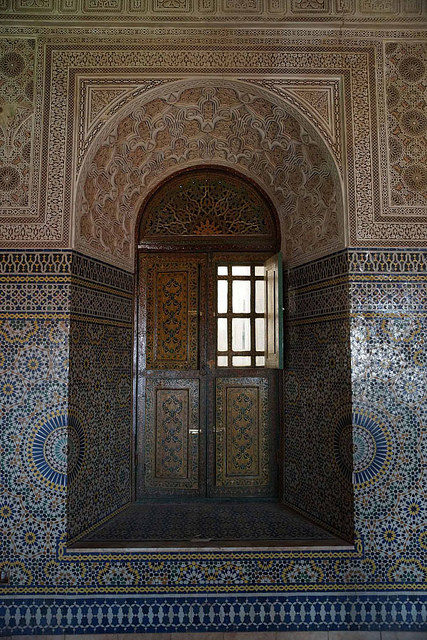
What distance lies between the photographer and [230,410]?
13.7 ft

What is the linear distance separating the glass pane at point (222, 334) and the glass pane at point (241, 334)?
8 cm

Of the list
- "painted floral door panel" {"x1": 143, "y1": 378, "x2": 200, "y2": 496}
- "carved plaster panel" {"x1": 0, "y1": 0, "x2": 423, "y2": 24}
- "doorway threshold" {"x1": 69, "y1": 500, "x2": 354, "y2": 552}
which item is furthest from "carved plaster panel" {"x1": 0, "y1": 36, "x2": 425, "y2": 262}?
"doorway threshold" {"x1": 69, "y1": 500, "x2": 354, "y2": 552}

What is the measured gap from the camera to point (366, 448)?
10.4ft

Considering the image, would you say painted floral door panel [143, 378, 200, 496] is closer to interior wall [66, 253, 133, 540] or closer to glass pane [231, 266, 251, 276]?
interior wall [66, 253, 133, 540]

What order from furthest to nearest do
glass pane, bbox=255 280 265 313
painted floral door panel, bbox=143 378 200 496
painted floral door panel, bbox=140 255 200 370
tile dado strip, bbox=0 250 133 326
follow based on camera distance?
glass pane, bbox=255 280 265 313 → painted floral door panel, bbox=140 255 200 370 → painted floral door panel, bbox=143 378 200 496 → tile dado strip, bbox=0 250 133 326

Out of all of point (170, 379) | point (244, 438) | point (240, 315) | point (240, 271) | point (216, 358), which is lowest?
point (244, 438)

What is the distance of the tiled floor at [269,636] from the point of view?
9.65 ft

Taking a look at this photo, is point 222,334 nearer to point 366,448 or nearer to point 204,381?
point 204,381

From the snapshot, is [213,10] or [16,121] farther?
[213,10]

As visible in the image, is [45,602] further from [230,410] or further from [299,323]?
[299,323]

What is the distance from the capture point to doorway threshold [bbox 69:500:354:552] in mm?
3084

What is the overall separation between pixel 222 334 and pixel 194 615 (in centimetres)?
217

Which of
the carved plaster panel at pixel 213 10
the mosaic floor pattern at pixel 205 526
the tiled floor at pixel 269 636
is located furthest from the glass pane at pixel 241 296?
the tiled floor at pixel 269 636

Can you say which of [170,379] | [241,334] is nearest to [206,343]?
[241,334]
